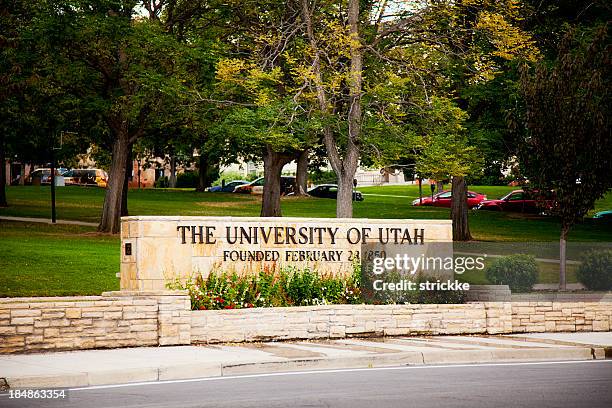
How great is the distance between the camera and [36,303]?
17.8 metres

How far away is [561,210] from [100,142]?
93.0ft

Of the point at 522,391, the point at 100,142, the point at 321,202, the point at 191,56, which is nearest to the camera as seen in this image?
the point at 522,391

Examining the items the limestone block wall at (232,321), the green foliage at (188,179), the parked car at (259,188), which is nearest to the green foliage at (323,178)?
the green foliage at (188,179)

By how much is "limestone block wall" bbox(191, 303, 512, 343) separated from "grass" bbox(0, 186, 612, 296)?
2534mm

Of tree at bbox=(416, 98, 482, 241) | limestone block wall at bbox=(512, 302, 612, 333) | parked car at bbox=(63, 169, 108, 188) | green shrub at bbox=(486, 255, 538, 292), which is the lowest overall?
limestone block wall at bbox=(512, 302, 612, 333)

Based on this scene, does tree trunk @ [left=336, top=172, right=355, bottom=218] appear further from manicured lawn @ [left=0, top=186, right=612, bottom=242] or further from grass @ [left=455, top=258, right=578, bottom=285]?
manicured lawn @ [left=0, top=186, right=612, bottom=242]

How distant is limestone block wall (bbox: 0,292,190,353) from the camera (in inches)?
692

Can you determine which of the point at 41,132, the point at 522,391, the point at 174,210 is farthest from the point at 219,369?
the point at 174,210

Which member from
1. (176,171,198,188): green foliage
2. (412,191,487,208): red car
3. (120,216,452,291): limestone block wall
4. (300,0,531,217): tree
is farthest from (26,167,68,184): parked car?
(120,216,452,291): limestone block wall

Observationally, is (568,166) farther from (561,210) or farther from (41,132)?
(41,132)

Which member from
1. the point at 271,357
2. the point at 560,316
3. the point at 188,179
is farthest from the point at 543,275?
the point at 188,179

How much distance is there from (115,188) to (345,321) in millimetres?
22418

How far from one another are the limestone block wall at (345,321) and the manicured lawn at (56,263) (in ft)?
26.1

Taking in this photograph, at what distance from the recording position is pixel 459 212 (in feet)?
147
